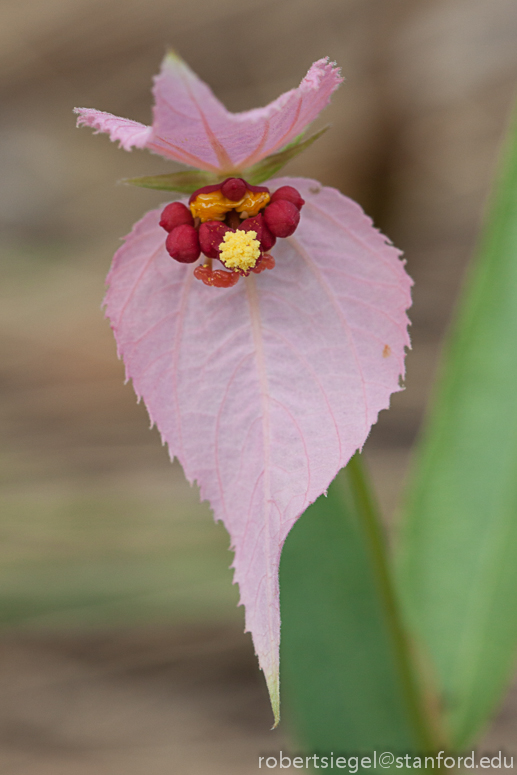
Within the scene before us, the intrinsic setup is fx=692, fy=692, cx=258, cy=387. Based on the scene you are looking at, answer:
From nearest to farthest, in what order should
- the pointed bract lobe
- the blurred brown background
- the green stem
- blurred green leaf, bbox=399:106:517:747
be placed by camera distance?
the pointed bract lobe, the green stem, blurred green leaf, bbox=399:106:517:747, the blurred brown background

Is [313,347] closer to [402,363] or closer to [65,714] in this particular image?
[402,363]

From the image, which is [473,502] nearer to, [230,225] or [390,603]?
[390,603]

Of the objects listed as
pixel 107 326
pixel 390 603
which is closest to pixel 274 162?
pixel 390 603

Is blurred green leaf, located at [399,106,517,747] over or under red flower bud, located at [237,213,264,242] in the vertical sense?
under

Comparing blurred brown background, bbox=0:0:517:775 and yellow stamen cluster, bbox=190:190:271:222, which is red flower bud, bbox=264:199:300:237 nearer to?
yellow stamen cluster, bbox=190:190:271:222

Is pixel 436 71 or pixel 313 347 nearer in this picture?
pixel 313 347

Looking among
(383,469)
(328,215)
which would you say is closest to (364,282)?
(328,215)

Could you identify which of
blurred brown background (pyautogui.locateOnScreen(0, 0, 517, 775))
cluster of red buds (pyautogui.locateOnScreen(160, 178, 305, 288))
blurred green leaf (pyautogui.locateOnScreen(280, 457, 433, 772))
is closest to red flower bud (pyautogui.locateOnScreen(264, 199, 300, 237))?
cluster of red buds (pyautogui.locateOnScreen(160, 178, 305, 288))
